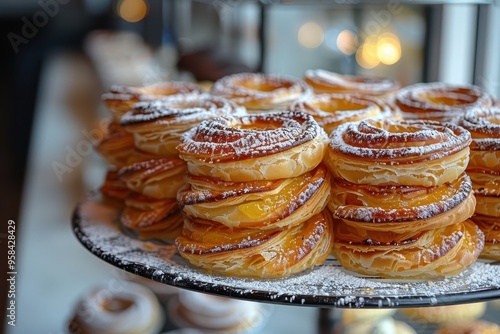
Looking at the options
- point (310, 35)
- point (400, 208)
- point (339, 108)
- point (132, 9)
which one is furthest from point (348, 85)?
point (132, 9)

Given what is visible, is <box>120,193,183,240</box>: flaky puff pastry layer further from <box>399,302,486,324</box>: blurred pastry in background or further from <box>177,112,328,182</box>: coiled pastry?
<box>399,302,486,324</box>: blurred pastry in background

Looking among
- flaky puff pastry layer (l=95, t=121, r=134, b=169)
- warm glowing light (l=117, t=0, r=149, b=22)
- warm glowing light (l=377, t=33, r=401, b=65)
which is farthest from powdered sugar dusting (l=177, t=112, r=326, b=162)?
warm glowing light (l=117, t=0, r=149, b=22)

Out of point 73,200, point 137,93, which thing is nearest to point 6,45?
point 73,200

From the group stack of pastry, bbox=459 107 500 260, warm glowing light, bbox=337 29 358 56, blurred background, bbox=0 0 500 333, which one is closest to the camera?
stack of pastry, bbox=459 107 500 260

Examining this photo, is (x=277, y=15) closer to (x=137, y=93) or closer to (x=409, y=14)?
(x=409, y=14)

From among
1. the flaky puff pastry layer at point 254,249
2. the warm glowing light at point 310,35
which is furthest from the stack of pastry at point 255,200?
the warm glowing light at point 310,35

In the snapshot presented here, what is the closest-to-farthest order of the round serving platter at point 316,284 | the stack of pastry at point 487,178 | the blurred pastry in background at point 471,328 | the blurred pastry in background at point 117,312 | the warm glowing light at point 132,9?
1. the round serving platter at point 316,284
2. the stack of pastry at point 487,178
3. the blurred pastry in background at point 471,328
4. the blurred pastry in background at point 117,312
5. the warm glowing light at point 132,9

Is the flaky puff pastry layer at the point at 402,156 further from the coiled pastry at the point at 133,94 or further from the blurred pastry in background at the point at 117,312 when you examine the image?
the blurred pastry in background at the point at 117,312
